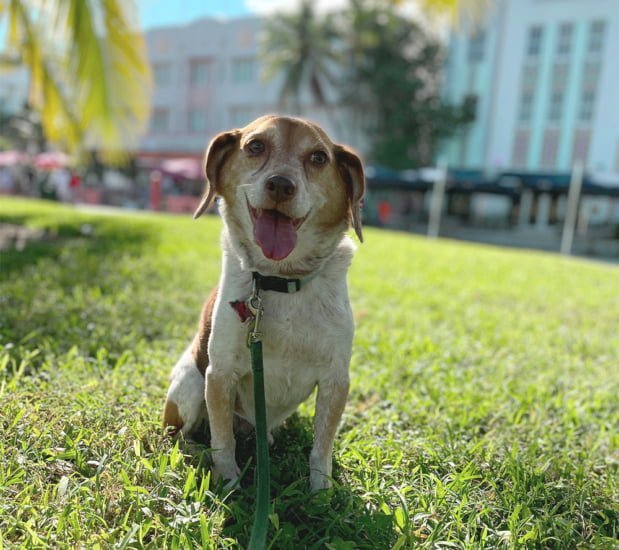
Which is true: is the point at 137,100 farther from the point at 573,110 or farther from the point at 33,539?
the point at 573,110

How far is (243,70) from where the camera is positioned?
39062 mm

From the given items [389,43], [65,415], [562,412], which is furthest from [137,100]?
[389,43]

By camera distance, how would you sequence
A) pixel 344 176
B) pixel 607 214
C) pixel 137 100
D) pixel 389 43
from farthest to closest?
pixel 389 43 → pixel 607 214 → pixel 137 100 → pixel 344 176

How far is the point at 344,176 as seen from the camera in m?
2.36

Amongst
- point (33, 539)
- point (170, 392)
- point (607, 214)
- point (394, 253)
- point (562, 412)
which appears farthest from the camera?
point (607, 214)

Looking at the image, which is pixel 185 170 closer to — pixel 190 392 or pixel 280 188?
pixel 190 392

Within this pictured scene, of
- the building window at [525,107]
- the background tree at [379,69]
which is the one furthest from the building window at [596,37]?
the background tree at [379,69]

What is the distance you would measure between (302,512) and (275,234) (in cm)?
109

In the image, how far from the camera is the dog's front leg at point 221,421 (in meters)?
2.27

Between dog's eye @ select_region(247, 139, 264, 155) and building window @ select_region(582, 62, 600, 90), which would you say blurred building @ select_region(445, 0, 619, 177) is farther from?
dog's eye @ select_region(247, 139, 264, 155)

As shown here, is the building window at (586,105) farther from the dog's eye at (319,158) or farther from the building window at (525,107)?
the dog's eye at (319,158)

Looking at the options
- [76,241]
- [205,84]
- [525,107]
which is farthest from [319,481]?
[205,84]

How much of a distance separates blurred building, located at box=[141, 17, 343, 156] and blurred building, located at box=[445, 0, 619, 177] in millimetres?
9896

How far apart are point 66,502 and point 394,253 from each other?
28.7 ft
